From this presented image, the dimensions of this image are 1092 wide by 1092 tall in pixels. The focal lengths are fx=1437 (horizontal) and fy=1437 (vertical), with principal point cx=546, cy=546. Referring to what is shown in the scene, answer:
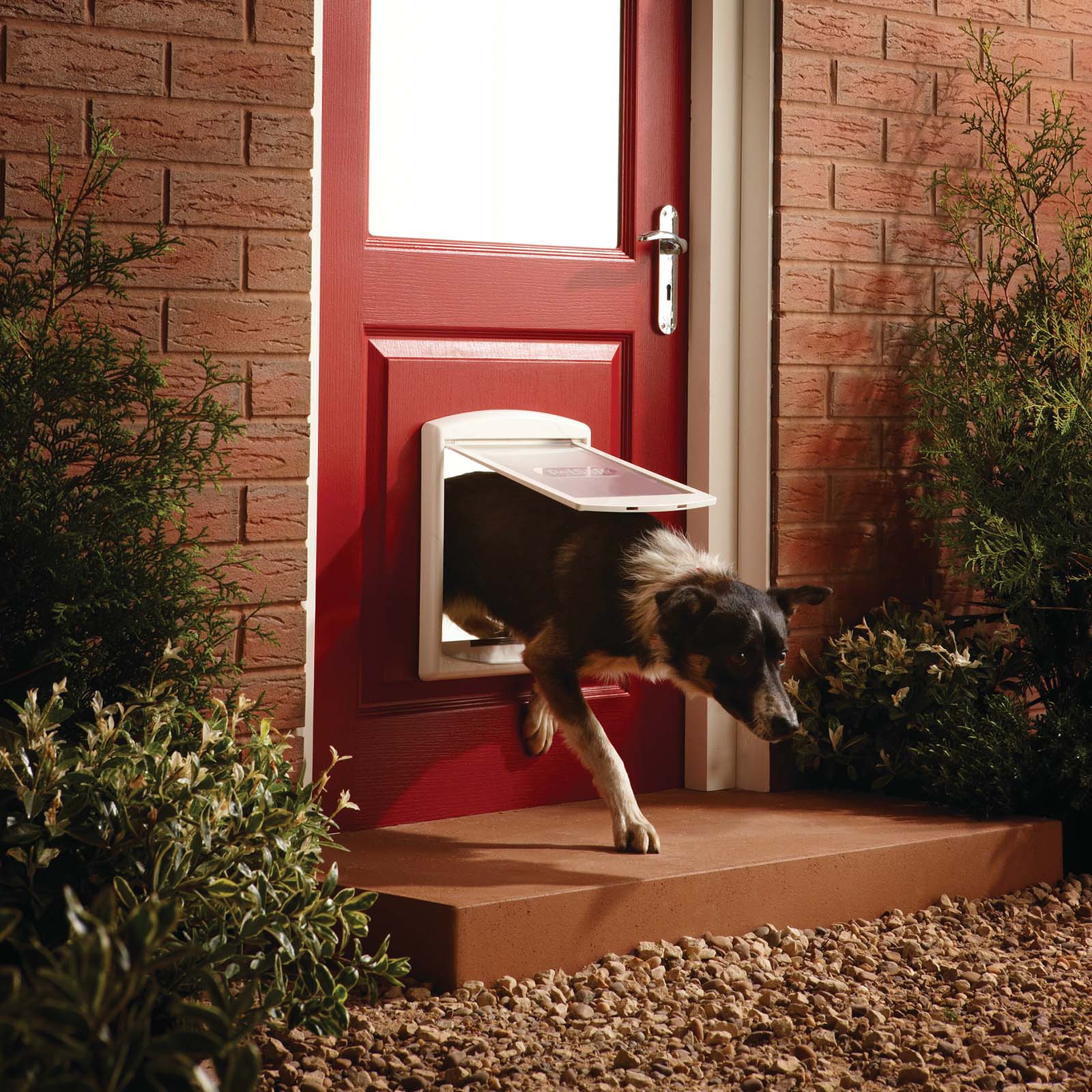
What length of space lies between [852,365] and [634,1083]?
2.37 m

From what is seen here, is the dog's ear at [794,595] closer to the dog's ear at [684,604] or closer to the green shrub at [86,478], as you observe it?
the dog's ear at [684,604]

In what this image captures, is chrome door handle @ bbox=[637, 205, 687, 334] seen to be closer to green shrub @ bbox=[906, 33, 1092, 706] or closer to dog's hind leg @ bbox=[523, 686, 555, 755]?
green shrub @ bbox=[906, 33, 1092, 706]

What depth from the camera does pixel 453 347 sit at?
3785mm

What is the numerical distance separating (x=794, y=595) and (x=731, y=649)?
0.32 meters

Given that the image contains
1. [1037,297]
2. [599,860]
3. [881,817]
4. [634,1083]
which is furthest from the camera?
[1037,297]

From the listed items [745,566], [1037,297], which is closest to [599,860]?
[745,566]

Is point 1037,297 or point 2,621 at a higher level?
point 1037,297

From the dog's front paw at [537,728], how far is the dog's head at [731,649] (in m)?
0.68

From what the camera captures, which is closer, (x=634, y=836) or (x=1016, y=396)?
(x=634, y=836)

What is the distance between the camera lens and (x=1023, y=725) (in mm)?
3852

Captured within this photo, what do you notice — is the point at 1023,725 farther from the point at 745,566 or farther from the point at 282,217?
the point at 282,217

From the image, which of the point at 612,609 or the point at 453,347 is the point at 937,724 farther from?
the point at 453,347

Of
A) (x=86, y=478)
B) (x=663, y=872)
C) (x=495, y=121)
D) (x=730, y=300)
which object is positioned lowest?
(x=663, y=872)

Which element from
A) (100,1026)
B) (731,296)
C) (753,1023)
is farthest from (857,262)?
(100,1026)
